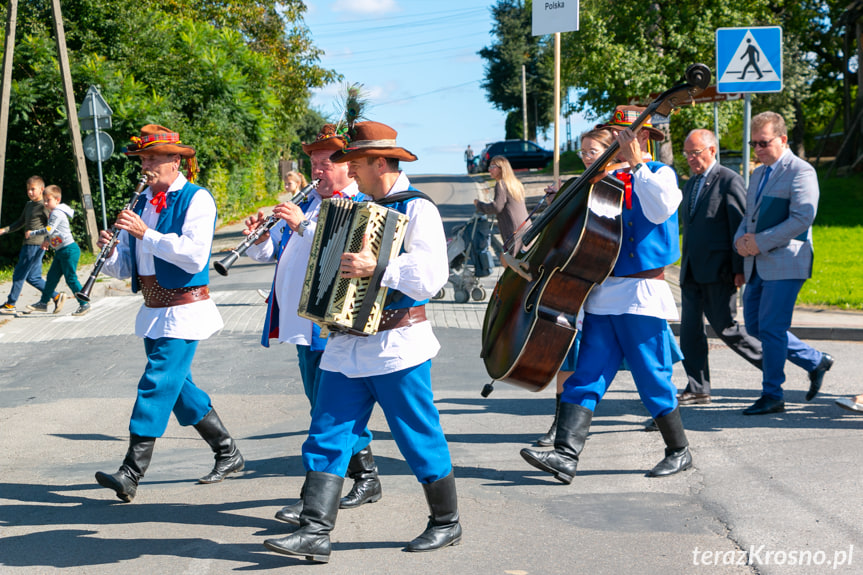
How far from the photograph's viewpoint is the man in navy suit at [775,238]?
21.2ft

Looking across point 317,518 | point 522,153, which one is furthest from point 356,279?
point 522,153

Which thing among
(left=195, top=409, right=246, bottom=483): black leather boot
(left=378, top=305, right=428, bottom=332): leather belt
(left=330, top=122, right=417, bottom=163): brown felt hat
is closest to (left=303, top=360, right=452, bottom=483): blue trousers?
(left=378, top=305, right=428, bottom=332): leather belt

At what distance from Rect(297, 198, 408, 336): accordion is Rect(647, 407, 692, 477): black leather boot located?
2137 millimetres

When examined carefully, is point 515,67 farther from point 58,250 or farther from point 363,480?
point 363,480

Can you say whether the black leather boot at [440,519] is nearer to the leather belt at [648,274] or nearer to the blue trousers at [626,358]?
the blue trousers at [626,358]

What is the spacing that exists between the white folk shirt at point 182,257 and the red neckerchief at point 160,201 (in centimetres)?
3

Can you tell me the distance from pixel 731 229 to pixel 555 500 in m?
2.83

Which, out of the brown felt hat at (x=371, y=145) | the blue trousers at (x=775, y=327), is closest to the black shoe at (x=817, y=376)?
the blue trousers at (x=775, y=327)

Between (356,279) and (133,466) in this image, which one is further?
(133,466)

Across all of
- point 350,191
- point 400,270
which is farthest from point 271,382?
point 400,270

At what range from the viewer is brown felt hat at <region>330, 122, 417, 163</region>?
4.14 metres

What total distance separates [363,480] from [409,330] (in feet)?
4.03

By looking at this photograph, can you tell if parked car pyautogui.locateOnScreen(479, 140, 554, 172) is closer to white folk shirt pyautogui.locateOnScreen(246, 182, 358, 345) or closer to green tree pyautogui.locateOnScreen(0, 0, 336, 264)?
green tree pyautogui.locateOnScreen(0, 0, 336, 264)

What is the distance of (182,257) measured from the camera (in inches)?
195
